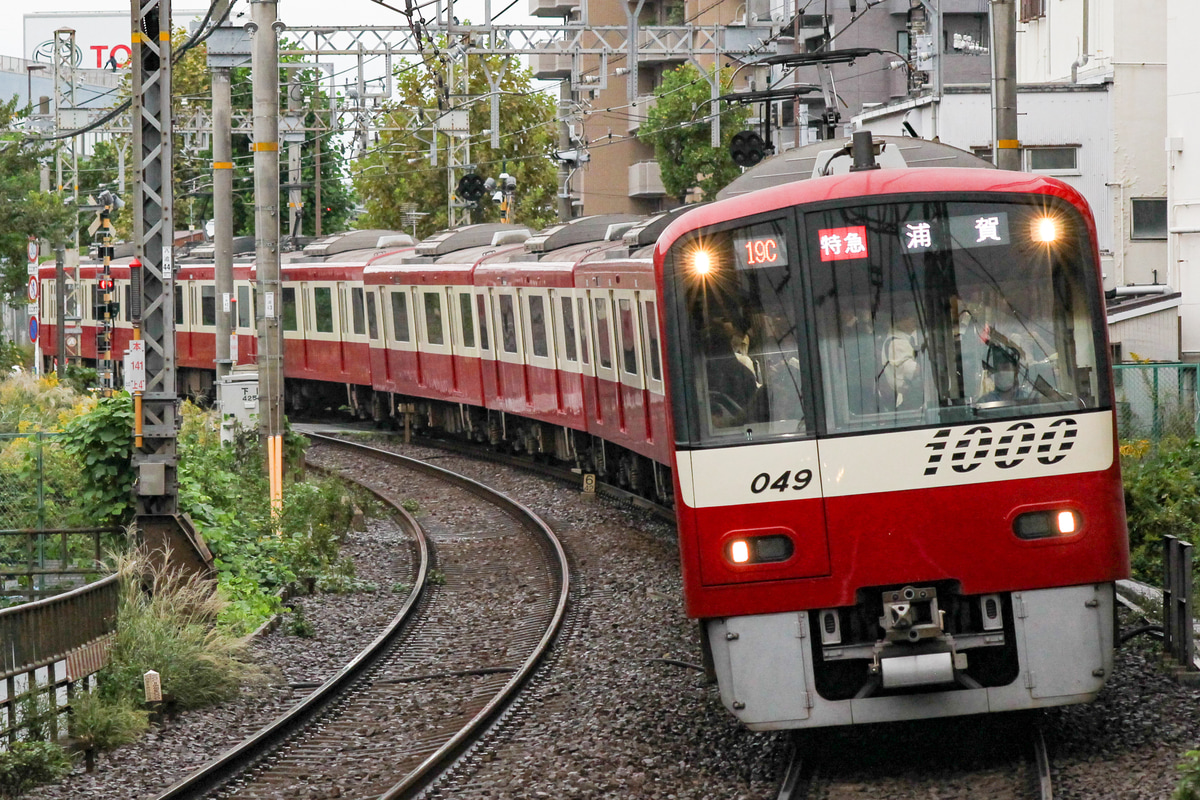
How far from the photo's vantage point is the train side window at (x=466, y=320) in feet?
75.7

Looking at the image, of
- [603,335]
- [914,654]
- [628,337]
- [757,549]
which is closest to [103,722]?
[757,549]

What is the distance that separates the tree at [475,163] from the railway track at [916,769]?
140 ft

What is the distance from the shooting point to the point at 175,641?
10.2 metres

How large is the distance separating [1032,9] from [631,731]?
85.7 ft

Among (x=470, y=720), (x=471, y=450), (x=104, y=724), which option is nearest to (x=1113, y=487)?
(x=470, y=720)

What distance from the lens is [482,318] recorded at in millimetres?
22625

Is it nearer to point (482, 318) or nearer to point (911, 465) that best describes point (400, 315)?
point (482, 318)

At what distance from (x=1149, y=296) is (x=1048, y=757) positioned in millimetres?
15101

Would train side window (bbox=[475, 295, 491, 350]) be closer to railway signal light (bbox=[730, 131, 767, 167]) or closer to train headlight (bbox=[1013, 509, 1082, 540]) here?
railway signal light (bbox=[730, 131, 767, 167])

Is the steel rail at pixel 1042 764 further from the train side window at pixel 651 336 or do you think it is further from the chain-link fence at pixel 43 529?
the train side window at pixel 651 336

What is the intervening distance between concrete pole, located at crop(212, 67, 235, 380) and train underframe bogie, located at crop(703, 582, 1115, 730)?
13225 millimetres

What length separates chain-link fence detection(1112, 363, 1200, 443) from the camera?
16.1 meters

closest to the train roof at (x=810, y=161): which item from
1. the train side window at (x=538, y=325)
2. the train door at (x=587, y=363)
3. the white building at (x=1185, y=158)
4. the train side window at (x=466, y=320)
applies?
the train door at (x=587, y=363)

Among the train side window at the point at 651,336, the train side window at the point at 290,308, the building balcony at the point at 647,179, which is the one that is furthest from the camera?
the building balcony at the point at 647,179
